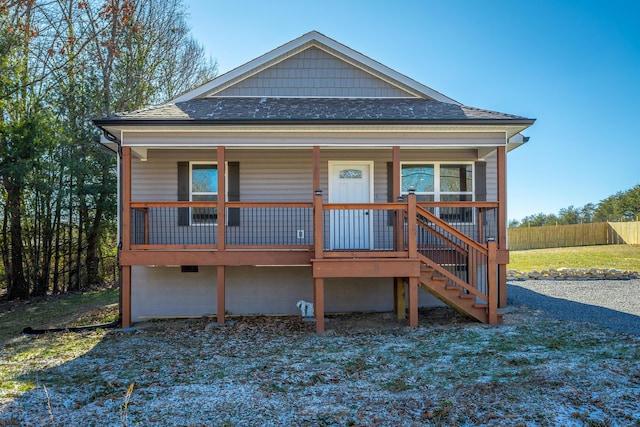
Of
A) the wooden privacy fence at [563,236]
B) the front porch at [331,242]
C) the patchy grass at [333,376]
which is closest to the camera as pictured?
the patchy grass at [333,376]

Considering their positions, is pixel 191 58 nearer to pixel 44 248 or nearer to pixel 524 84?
pixel 44 248

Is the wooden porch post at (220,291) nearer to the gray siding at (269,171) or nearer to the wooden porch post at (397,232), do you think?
the gray siding at (269,171)

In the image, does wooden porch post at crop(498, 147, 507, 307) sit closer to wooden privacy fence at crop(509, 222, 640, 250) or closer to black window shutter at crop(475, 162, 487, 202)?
black window shutter at crop(475, 162, 487, 202)

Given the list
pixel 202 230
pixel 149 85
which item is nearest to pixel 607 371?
pixel 202 230

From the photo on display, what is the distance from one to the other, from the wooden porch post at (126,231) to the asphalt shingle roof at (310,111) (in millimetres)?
879

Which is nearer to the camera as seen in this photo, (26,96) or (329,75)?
(329,75)

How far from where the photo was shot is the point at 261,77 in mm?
11578

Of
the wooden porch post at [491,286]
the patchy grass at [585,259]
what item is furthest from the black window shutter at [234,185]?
the patchy grass at [585,259]

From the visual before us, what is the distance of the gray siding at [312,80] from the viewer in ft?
38.0

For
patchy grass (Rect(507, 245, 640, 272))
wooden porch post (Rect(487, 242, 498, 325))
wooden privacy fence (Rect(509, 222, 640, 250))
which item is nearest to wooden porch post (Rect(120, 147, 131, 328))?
wooden porch post (Rect(487, 242, 498, 325))

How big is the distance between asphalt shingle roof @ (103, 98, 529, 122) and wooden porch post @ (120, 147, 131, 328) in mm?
879

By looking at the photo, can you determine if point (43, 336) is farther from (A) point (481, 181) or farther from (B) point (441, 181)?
(A) point (481, 181)

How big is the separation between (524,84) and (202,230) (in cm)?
1894

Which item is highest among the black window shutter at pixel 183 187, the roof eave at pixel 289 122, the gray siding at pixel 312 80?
the gray siding at pixel 312 80
